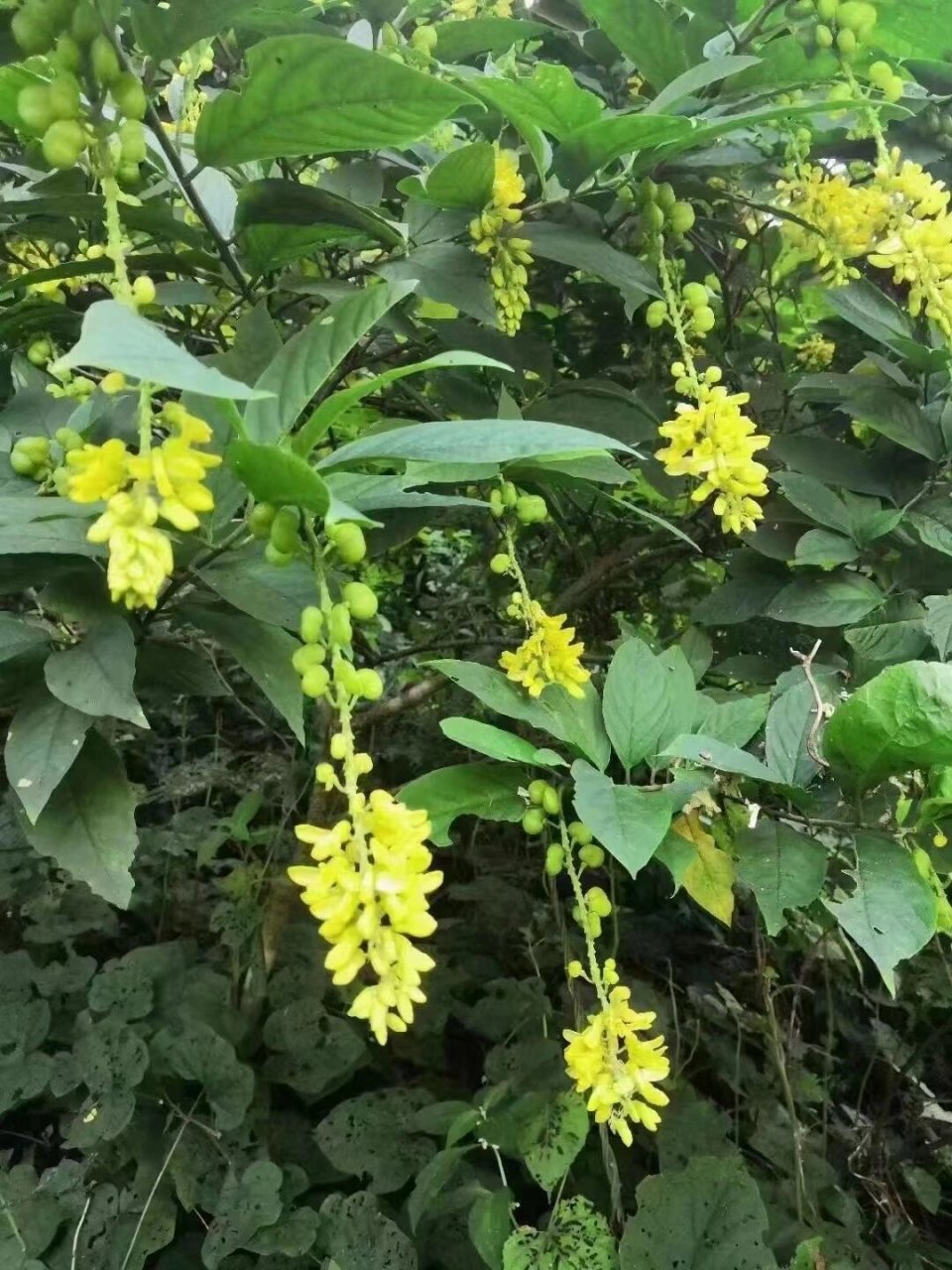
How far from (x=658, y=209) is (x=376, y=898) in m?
0.75

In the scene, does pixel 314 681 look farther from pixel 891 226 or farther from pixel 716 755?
pixel 891 226

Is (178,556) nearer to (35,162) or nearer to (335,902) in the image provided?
(335,902)

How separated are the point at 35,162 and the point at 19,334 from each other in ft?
0.54

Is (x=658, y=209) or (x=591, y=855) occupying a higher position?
(x=658, y=209)

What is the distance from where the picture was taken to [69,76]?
1.80 feet

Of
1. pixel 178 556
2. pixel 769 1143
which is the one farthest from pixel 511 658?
pixel 769 1143

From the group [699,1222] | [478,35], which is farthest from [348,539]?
[699,1222]

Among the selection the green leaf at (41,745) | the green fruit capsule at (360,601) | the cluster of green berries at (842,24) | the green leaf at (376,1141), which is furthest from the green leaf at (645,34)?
the green leaf at (376,1141)

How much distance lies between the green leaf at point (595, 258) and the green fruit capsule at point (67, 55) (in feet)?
1.49

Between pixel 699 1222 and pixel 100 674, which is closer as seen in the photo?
pixel 100 674

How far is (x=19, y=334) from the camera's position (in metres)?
0.91

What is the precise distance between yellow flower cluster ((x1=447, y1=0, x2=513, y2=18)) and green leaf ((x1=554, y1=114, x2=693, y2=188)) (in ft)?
1.63

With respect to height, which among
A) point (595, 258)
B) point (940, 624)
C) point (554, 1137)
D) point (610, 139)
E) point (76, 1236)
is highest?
point (610, 139)

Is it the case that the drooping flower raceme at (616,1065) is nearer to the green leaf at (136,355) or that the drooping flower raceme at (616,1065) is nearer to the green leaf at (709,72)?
the green leaf at (136,355)
